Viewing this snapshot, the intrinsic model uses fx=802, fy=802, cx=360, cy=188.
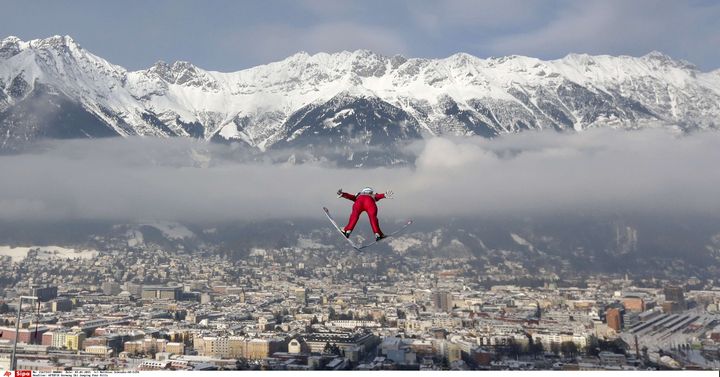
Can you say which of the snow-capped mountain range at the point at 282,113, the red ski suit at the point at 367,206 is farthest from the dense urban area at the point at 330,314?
the snow-capped mountain range at the point at 282,113

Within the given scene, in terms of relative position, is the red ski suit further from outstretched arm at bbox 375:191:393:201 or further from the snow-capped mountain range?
the snow-capped mountain range

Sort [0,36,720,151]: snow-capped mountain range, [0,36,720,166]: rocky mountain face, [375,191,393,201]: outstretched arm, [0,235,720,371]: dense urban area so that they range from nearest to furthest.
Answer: [375,191,393,201]: outstretched arm
[0,235,720,371]: dense urban area
[0,36,720,166]: rocky mountain face
[0,36,720,151]: snow-capped mountain range

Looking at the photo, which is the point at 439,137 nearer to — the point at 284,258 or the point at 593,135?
the point at 593,135

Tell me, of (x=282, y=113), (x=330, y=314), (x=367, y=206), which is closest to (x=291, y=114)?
(x=282, y=113)

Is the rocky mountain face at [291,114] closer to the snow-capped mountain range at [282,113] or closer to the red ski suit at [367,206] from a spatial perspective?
the snow-capped mountain range at [282,113]

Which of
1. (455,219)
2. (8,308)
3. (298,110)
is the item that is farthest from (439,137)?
(8,308)

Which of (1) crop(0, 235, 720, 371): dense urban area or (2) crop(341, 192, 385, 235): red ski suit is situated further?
(1) crop(0, 235, 720, 371): dense urban area

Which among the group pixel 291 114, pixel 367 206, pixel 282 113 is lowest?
pixel 367 206

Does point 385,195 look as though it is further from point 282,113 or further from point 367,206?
point 282,113

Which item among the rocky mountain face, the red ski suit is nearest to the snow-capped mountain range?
the rocky mountain face
